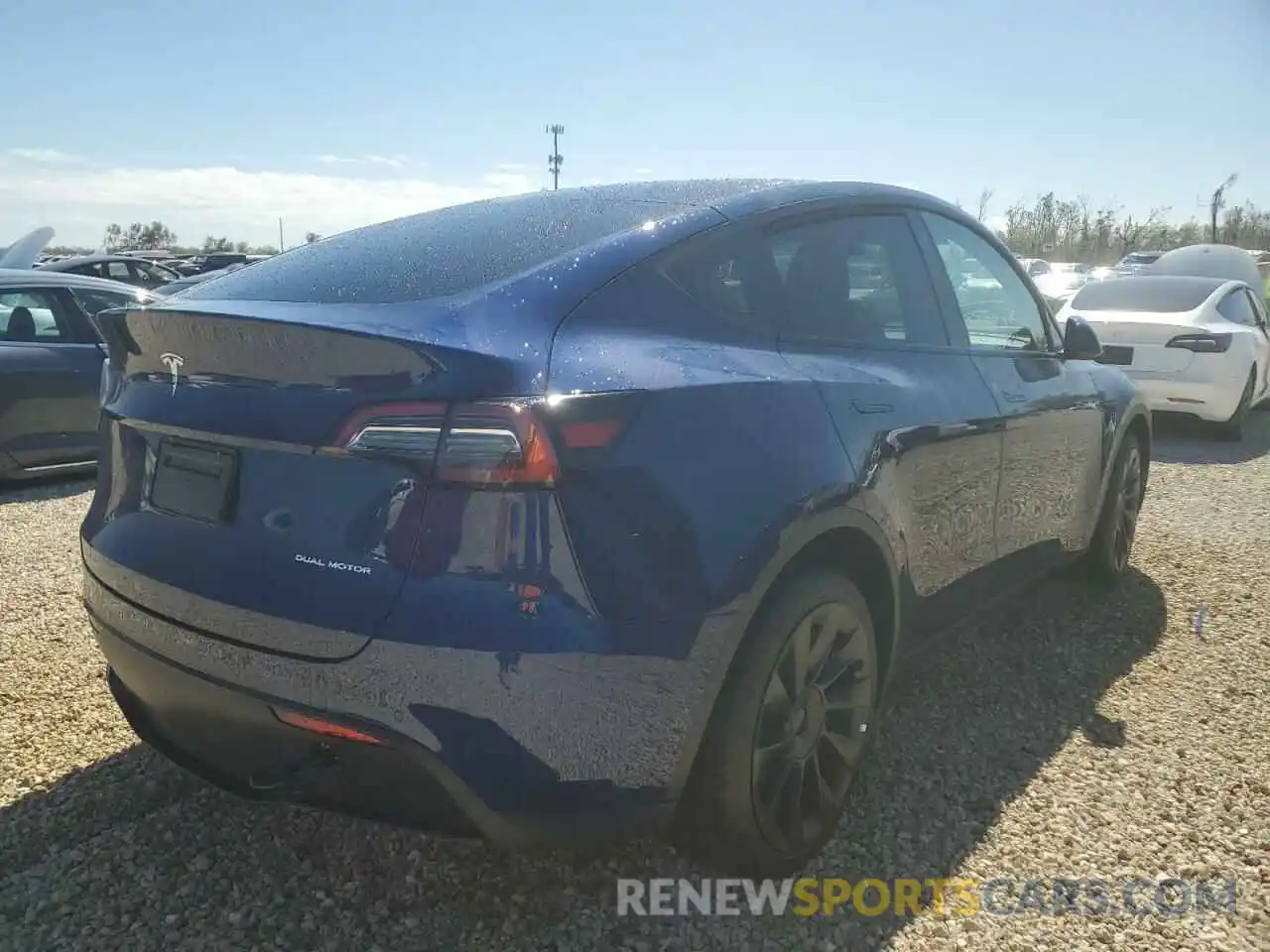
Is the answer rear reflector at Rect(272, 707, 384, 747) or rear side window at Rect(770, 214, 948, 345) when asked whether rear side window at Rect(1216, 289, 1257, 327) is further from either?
rear reflector at Rect(272, 707, 384, 747)

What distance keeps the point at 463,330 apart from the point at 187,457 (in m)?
0.65

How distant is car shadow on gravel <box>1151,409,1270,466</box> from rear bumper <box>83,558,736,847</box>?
23.4ft

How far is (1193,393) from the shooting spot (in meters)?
8.21

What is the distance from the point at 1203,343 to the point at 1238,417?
83 centimetres

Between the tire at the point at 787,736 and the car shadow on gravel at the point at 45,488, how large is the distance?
18.1 ft

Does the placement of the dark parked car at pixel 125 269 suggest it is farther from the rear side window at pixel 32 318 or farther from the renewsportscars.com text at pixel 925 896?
the renewsportscars.com text at pixel 925 896

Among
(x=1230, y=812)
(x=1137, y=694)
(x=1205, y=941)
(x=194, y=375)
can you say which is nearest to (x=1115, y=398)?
(x=1137, y=694)

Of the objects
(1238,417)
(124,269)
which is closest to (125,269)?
(124,269)

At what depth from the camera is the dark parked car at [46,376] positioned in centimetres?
614

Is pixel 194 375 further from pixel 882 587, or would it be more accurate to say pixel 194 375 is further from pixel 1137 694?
pixel 1137 694

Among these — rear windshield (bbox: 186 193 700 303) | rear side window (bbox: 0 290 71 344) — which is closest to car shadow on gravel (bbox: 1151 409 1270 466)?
rear windshield (bbox: 186 193 700 303)

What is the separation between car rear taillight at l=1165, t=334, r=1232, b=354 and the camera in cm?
814

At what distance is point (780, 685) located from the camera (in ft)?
7.18

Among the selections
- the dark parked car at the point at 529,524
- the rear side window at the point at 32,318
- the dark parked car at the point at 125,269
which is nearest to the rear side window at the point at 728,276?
the dark parked car at the point at 529,524
